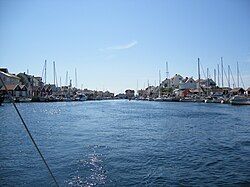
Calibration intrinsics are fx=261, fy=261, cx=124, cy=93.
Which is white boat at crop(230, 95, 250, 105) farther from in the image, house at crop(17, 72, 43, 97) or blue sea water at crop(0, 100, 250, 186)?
house at crop(17, 72, 43, 97)

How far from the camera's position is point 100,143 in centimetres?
1917

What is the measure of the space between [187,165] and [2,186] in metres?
8.55

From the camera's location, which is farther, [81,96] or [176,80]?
[176,80]

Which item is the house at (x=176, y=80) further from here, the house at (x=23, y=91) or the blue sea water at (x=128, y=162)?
the blue sea water at (x=128, y=162)

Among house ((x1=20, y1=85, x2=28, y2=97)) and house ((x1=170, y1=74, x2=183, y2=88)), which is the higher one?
house ((x1=170, y1=74, x2=183, y2=88))

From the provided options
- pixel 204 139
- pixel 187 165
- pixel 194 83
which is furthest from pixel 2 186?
pixel 194 83

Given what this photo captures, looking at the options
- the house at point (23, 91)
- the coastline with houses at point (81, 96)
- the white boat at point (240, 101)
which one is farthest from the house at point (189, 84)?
the house at point (23, 91)

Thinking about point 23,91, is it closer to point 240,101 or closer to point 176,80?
point 240,101

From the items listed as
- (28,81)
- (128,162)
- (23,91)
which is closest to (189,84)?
(28,81)

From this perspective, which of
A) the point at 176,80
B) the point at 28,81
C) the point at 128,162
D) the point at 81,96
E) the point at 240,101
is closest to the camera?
the point at 128,162

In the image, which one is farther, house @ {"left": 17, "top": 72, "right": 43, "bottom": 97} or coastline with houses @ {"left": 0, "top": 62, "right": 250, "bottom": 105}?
house @ {"left": 17, "top": 72, "right": 43, "bottom": 97}

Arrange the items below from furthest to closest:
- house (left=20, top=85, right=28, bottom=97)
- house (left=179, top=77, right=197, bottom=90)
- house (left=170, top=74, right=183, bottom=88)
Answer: house (left=170, top=74, right=183, bottom=88), house (left=179, top=77, right=197, bottom=90), house (left=20, top=85, right=28, bottom=97)

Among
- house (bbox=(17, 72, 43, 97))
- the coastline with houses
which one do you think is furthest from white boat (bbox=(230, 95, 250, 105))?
house (bbox=(17, 72, 43, 97))

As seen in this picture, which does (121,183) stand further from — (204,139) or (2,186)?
(204,139)
